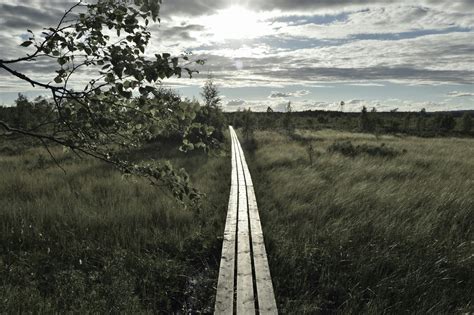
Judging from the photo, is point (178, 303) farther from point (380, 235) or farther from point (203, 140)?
point (380, 235)

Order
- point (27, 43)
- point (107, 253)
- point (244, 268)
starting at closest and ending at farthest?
point (27, 43)
point (244, 268)
point (107, 253)

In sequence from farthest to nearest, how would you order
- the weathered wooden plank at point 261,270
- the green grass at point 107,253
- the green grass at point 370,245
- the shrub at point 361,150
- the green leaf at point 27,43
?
the shrub at point 361,150 < the green grass at point 370,245 < the green grass at point 107,253 < the weathered wooden plank at point 261,270 < the green leaf at point 27,43

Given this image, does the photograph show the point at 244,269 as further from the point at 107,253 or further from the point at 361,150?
the point at 361,150

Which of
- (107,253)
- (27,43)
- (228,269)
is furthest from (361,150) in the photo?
(27,43)

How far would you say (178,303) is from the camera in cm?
471

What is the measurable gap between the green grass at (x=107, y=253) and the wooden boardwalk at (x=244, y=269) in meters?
0.22

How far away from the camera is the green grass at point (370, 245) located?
475 centimetres

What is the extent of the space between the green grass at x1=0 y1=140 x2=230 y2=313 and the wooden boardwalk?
0.22 m

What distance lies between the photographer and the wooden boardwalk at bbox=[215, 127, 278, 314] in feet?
14.2

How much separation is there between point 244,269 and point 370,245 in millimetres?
2346

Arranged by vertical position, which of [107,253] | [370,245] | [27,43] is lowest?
[107,253]

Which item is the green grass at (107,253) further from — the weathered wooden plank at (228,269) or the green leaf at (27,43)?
the green leaf at (27,43)

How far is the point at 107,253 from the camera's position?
19.6 feet

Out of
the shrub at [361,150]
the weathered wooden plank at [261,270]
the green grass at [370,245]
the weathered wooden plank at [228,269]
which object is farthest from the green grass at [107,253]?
the shrub at [361,150]
